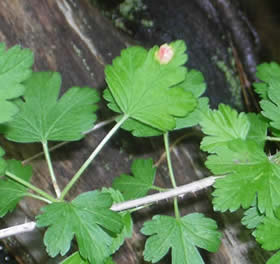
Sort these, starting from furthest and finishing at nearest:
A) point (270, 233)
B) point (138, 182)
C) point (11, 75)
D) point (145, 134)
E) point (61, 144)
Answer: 1. point (61, 144)
2. point (138, 182)
3. point (145, 134)
4. point (270, 233)
5. point (11, 75)

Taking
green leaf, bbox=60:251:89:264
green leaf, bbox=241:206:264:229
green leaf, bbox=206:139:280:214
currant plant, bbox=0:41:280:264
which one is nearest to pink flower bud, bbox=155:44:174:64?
currant plant, bbox=0:41:280:264

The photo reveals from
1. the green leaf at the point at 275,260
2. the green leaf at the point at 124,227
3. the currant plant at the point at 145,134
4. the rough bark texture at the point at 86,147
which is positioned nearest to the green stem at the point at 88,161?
the currant plant at the point at 145,134

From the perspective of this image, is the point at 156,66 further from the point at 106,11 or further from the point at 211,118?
the point at 106,11

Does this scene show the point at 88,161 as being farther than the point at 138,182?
No

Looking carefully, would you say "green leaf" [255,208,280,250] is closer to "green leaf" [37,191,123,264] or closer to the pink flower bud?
"green leaf" [37,191,123,264]

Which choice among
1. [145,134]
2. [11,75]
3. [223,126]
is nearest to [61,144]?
[145,134]

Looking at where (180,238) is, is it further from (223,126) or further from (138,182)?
(223,126)

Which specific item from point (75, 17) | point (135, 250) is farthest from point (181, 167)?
point (75, 17)
